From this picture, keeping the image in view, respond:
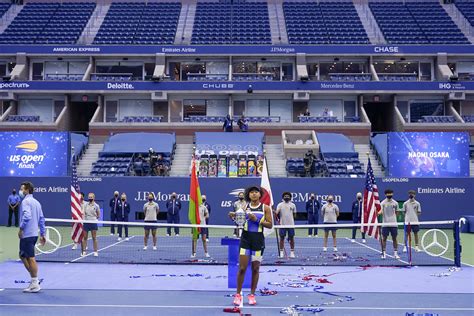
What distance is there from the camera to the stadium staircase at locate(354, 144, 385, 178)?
1293 inches

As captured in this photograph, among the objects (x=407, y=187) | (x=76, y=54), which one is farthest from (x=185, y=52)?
(x=407, y=187)

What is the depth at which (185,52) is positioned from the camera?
4359 centimetres

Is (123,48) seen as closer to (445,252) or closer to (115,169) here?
(115,169)

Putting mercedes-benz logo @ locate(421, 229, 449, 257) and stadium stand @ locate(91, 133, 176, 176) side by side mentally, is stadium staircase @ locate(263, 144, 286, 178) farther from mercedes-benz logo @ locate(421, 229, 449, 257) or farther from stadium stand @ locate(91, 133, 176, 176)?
mercedes-benz logo @ locate(421, 229, 449, 257)

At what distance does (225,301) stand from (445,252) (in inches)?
416

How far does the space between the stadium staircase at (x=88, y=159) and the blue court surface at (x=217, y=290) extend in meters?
19.3

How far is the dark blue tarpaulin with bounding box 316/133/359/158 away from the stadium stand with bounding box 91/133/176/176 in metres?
9.88

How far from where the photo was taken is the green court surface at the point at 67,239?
17.4 m

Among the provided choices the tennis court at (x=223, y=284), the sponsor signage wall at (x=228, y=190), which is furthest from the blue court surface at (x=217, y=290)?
the sponsor signage wall at (x=228, y=190)

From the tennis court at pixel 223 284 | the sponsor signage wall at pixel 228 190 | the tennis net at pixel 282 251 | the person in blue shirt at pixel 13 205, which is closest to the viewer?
the tennis court at pixel 223 284

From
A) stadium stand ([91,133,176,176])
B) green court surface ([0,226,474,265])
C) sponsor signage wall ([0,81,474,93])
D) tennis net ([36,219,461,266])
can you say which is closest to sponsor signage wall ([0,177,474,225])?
green court surface ([0,226,474,265])

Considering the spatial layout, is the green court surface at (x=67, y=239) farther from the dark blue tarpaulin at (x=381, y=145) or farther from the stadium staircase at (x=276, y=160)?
the stadium staircase at (x=276, y=160)

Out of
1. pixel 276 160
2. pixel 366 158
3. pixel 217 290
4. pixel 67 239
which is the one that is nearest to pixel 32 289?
pixel 217 290

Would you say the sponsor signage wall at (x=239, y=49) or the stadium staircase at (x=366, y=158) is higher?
the sponsor signage wall at (x=239, y=49)
